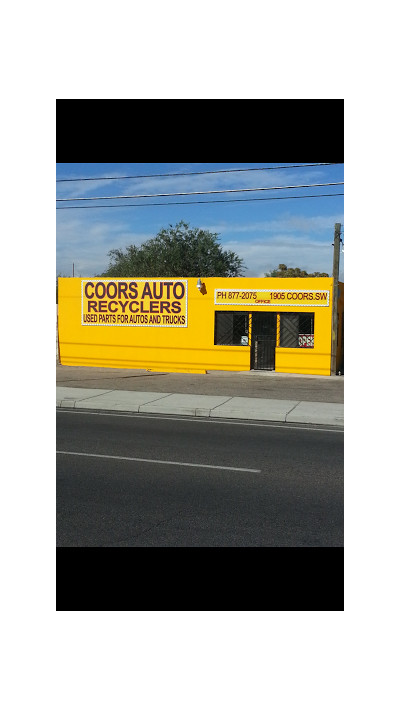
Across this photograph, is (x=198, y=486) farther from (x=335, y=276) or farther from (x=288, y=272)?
(x=288, y=272)

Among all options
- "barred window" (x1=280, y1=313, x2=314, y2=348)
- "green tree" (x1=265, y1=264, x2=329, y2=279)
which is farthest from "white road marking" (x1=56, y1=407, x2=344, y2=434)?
"green tree" (x1=265, y1=264, x2=329, y2=279)

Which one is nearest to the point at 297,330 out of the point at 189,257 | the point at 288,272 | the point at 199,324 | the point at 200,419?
the point at 199,324

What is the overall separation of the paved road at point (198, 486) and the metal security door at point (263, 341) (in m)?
9.48

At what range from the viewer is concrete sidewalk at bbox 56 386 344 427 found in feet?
38.7

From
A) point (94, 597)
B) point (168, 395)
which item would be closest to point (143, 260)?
point (168, 395)

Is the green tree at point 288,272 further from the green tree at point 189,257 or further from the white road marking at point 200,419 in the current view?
the white road marking at point 200,419

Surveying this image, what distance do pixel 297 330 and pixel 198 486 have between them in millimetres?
13507

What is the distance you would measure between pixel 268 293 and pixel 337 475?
1287 centimetres

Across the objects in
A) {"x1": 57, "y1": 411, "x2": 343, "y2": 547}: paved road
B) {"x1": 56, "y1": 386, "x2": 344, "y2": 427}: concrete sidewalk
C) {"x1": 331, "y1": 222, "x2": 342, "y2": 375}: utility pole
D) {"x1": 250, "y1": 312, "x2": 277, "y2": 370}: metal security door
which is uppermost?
{"x1": 331, "y1": 222, "x2": 342, "y2": 375}: utility pole

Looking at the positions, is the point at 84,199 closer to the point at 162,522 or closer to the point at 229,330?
the point at 229,330

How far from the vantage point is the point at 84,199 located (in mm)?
18891

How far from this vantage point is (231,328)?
67.6 feet

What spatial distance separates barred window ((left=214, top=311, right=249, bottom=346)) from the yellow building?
4 cm

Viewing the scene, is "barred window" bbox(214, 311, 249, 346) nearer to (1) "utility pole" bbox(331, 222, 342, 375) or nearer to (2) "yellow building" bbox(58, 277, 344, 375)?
(2) "yellow building" bbox(58, 277, 344, 375)
